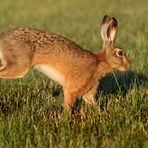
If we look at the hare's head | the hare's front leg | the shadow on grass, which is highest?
the hare's head

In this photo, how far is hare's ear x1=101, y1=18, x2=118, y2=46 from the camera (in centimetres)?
725

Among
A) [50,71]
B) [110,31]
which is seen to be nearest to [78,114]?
[50,71]

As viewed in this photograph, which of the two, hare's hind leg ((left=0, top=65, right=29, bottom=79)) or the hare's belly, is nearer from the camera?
hare's hind leg ((left=0, top=65, right=29, bottom=79))

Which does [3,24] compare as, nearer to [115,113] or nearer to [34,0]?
[34,0]

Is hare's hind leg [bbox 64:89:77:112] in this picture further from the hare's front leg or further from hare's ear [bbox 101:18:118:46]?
hare's ear [bbox 101:18:118:46]

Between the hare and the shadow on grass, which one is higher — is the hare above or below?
above

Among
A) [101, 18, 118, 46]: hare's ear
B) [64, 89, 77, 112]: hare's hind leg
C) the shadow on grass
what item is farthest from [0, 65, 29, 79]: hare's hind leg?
the shadow on grass

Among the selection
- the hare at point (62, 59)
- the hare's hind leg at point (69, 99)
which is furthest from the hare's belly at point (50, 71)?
the hare's hind leg at point (69, 99)

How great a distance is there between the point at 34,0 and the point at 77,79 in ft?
74.6

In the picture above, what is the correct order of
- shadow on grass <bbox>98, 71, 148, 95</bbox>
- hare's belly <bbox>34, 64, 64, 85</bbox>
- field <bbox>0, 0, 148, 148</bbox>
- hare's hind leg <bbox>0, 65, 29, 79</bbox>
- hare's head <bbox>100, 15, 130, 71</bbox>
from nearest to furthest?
field <bbox>0, 0, 148, 148</bbox> < hare's hind leg <bbox>0, 65, 29, 79</bbox> < hare's belly <bbox>34, 64, 64, 85</bbox> < hare's head <bbox>100, 15, 130, 71</bbox> < shadow on grass <bbox>98, 71, 148, 95</bbox>

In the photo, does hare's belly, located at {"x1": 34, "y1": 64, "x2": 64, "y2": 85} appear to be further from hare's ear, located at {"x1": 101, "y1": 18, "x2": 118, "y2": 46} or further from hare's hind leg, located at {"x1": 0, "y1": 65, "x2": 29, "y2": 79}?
hare's ear, located at {"x1": 101, "y1": 18, "x2": 118, "y2": 46}

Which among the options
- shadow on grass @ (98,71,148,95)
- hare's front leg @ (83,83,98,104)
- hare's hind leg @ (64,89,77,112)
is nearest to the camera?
hare's hind leg @ (64,89,77,112)

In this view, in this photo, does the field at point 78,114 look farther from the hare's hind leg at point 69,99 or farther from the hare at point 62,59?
the hare at point 62,59

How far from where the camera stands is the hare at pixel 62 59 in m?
6.29
